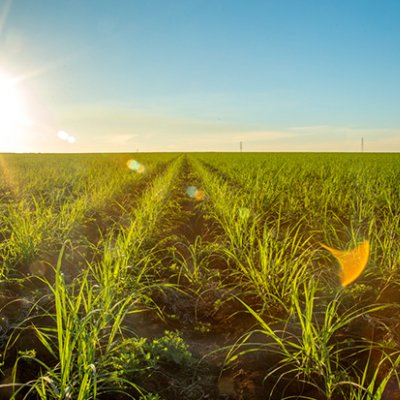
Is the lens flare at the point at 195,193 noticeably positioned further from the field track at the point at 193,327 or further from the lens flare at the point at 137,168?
the lens flare at the point at 137,168

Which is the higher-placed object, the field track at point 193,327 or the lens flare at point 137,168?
the lens flare at point 137,168

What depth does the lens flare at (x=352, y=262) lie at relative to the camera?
313cm

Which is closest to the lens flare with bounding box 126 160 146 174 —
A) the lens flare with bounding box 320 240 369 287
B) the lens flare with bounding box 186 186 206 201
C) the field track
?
the lens flare with bounding box 186 186 206 201

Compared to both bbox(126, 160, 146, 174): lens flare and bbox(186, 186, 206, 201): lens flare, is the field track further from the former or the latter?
bbox(126, 160, 146, 174): lens flare

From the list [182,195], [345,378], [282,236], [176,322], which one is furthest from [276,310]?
[182,195]

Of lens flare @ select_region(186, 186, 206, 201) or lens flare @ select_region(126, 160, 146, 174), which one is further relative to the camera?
lens flare @ select_region(126, 160, 146, 174)

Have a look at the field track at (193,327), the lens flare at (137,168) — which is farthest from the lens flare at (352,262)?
the lens flare at (137,168)

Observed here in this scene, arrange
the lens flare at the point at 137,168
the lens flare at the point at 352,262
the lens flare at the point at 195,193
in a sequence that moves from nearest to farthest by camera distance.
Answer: the lens flare at the point at 352,262 → the lens flare at the point at 195,193 → the lens flare at the point at 137,168

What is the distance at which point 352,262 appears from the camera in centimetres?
328

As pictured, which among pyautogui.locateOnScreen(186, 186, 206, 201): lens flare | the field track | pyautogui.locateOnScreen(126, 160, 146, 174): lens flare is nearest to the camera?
the field track

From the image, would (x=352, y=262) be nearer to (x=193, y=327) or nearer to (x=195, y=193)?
(x=193, y=327)

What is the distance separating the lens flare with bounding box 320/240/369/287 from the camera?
3.13m

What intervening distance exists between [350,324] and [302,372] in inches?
25.6

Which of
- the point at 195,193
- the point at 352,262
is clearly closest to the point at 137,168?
the point at 195,193
